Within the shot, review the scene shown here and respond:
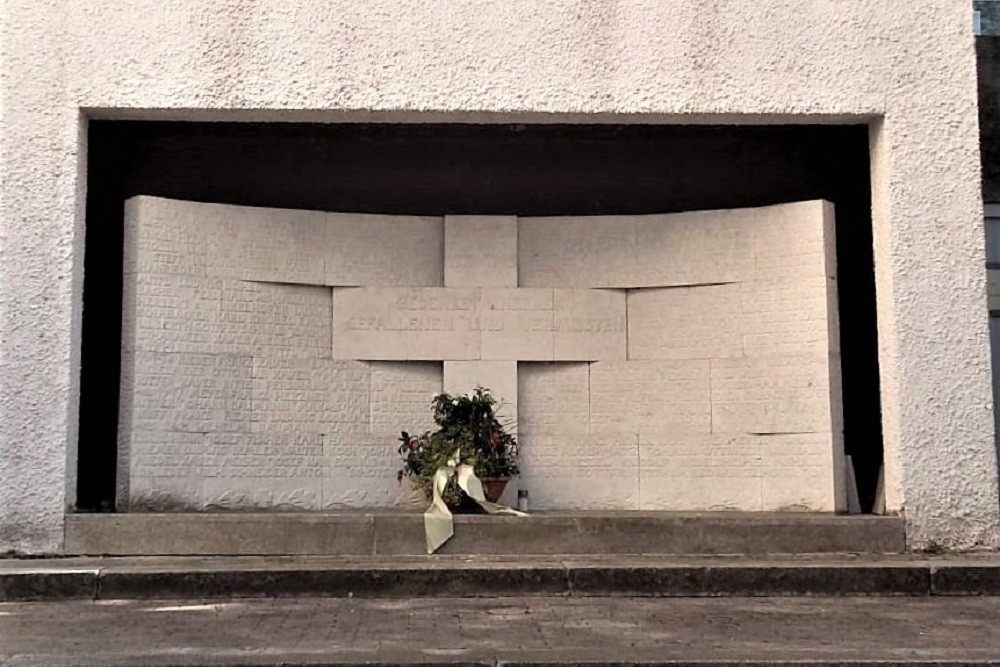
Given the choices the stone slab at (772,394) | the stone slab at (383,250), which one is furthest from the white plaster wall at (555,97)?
the stone slab at (383,250)

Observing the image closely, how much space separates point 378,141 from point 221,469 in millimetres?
3093

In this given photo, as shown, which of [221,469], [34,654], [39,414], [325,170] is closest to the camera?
[34,654]

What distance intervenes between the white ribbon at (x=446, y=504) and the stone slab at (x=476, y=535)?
0.08 meters

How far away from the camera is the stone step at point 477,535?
30.0 ft

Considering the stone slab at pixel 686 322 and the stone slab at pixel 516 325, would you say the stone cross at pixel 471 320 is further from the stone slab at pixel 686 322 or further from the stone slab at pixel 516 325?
the stone slab at pixel 686 322

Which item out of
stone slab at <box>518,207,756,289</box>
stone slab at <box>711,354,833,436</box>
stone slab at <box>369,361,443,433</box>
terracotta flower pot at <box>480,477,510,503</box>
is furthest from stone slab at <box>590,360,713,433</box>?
stone slab at <box>369,361,443,433</box>

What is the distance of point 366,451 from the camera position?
10.6 metres

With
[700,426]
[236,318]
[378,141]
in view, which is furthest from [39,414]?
[700,426]

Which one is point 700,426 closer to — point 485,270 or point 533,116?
point 485,270

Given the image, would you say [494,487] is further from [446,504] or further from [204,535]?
[204,535]

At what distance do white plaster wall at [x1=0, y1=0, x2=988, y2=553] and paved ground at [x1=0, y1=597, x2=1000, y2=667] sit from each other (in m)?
1.52

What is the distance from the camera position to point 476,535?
30.5 ft

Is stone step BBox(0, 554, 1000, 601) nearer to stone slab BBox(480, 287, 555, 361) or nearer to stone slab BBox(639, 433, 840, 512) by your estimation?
stone slab BBox(639, 433, 840, 512)

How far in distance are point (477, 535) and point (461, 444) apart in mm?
841
